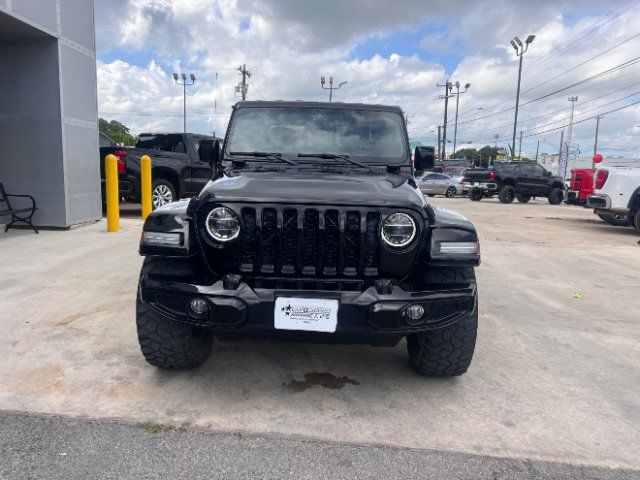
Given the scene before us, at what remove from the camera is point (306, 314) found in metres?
2.70

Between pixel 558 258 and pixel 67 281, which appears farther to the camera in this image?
pixel 558 258

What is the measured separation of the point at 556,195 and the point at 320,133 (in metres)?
20.0

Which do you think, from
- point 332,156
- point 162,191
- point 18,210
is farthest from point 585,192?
point 18,210

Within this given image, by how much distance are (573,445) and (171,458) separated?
200cm

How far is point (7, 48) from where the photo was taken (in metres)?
8.67

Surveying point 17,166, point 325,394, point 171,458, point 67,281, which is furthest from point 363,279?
point 17,166

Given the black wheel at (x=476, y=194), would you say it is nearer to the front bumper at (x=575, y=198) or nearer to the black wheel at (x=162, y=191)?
the front bumper at (x=575, y=198)

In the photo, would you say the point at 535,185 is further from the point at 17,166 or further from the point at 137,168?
the point at 17,166

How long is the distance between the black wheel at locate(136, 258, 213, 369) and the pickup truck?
8234mm

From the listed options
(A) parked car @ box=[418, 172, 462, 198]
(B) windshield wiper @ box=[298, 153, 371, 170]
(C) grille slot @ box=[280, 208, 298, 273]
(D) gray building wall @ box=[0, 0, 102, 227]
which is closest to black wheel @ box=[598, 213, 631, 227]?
(B) windshield wiper @ box=[298, 153, 371, 170]

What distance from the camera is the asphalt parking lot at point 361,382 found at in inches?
108

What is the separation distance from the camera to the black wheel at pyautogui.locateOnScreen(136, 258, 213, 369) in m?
3.12

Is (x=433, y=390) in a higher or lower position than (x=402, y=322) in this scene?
lower

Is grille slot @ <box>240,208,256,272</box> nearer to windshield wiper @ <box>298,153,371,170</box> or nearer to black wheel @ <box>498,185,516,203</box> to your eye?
windshield wiper @ <box>298,153,371,170</box>
